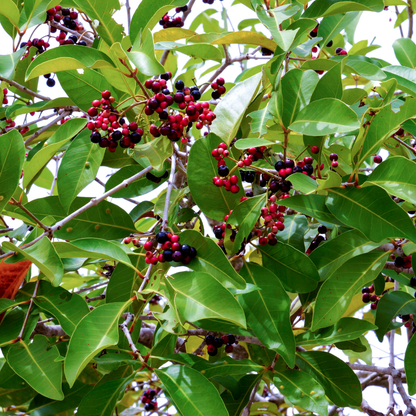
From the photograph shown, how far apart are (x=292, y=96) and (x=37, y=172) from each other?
2.87 ft

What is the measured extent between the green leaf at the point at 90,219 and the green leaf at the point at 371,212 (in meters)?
0.72

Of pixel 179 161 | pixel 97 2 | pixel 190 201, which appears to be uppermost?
pixel 97 2

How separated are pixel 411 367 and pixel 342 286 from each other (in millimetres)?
353

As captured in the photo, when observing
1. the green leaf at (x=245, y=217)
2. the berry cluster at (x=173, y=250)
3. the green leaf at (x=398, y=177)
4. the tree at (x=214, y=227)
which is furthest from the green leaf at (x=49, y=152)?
the green leaf at (x=398, y=177)

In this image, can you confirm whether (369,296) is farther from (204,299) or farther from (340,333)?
(204,299)

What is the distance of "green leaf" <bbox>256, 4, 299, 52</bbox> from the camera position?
1.24 metres

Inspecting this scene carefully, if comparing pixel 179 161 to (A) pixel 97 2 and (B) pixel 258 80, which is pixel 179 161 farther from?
(A) pixel 97 2

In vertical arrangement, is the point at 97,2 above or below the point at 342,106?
above

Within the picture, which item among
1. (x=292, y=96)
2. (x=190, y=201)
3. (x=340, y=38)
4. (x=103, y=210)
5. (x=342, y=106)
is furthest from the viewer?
(x=340, y=38)

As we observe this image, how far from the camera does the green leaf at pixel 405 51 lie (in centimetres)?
189

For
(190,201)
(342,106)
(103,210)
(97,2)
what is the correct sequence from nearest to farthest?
(342,106) → (97,2) → (103,210) → (190,201)

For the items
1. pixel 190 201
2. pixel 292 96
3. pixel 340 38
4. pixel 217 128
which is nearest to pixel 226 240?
pixel 217 128

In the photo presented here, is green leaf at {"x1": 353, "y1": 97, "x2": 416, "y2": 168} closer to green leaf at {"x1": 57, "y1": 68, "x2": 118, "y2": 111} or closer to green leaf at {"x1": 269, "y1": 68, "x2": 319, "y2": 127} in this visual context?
green leaf at {"x1": 269, "y1": 68, "x2": 319, "y2": 127}

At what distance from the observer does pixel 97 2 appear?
1416 millimetres
